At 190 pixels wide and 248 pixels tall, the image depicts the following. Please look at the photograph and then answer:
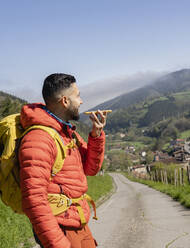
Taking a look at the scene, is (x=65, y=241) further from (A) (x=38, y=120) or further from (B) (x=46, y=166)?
(A) (x=38, y=120)

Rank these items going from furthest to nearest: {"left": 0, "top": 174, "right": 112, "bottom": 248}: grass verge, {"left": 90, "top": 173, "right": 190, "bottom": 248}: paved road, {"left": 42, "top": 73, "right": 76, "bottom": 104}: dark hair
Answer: {"left": 0, "top": 174, "right": 112, "bottom": 248}: grass verge
{"left": 90, "top": 173, "right": 190, "bottom": 248}: paved road
{"left": 42, "top": 73, "right": 76, "bottom": 104}: dark hair

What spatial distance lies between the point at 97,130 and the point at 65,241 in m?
0.95

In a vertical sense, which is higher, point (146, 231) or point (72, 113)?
point (72, 113)

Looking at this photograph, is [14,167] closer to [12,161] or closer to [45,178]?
[12,161]

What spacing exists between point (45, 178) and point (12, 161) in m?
0.30

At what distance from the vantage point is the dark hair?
2.57m

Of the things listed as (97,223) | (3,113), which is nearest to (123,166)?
(3,113)

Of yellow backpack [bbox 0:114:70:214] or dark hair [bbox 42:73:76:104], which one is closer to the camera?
yellow backpack [bbox 0:114:70:214]

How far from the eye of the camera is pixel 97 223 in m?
9.91

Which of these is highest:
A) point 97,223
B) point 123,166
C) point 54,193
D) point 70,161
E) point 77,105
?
point 77,105

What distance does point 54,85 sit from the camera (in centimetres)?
256

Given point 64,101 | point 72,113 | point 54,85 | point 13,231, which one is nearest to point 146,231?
point 13,231

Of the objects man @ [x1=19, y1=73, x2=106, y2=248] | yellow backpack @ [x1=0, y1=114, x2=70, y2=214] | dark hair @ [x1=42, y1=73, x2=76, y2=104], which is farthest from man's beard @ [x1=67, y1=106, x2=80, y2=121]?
yellow backpack @ [x1=0, y1=114, x2=70, y2=214]

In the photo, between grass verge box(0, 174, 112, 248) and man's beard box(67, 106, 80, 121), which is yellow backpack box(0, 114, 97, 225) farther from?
grass verge box(0, 174, 112, 248)
